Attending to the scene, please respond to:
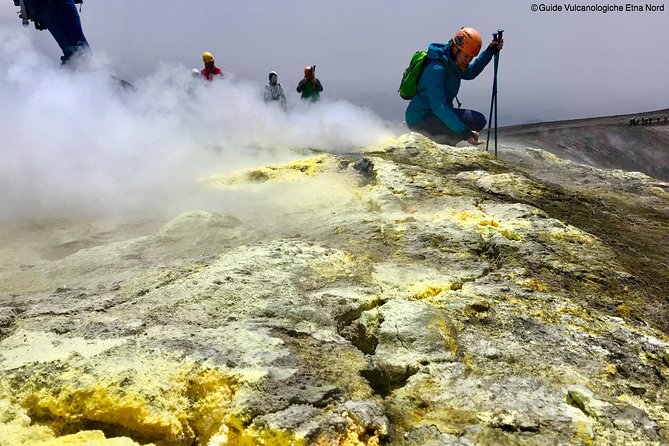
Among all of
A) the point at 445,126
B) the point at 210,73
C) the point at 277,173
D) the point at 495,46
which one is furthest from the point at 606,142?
the point at 277,173

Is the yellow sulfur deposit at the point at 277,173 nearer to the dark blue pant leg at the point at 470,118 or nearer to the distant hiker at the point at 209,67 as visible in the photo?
the dark blue pant leg at the point at 470,118

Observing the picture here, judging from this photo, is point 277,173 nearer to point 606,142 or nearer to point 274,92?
point 274,92

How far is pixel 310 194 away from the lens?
4891 mm

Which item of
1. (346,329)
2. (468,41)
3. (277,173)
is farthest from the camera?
(468,41)

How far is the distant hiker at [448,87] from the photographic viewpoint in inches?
290

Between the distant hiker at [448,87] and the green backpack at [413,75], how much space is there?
0.07 m

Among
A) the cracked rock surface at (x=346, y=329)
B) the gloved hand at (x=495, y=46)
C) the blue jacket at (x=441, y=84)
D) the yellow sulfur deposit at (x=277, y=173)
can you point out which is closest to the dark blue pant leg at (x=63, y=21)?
the yellow sulfur deposit at (x=277, y=173)

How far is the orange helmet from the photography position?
736cm

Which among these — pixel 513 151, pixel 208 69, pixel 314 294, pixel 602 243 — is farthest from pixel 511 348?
pixel 208 69

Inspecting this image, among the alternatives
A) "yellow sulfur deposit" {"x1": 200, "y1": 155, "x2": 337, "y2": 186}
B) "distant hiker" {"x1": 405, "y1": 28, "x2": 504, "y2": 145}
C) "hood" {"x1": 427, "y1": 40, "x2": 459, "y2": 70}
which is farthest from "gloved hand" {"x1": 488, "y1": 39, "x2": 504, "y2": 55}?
"yellow sulfur deposit" {"x1": 200, "y1": 155, "x2": 337, "y2": 186}

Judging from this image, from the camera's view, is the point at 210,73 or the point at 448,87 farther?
the point at 210,73

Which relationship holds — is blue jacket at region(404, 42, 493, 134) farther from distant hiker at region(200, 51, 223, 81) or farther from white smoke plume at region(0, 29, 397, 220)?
distant hiker at region(200, 51, 223, 81)

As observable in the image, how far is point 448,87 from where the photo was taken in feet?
25.4

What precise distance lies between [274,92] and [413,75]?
3.83 metres
